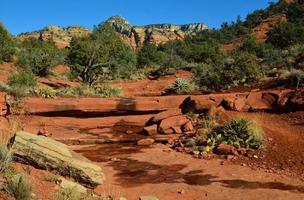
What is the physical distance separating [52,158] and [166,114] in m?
8.67

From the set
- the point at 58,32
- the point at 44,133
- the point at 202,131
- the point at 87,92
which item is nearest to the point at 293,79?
the point at 202,131

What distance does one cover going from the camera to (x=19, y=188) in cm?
591

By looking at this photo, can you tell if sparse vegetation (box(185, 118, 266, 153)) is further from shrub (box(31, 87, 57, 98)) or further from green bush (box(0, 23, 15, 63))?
green bush (box(0, 23, 15, 63))

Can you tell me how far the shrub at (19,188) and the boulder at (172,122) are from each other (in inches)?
352

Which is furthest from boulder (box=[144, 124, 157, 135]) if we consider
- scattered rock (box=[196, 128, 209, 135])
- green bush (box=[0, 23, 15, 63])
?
green bush (box=[0, 23, 15, 63])

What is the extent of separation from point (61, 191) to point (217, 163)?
526 cm

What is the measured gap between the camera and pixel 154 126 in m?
15.1

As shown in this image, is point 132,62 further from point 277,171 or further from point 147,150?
point 277,171

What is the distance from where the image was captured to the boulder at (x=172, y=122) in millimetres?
14849

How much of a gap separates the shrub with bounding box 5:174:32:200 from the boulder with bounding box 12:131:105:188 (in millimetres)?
1266

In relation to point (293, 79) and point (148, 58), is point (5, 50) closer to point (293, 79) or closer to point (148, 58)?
point (148, 58)

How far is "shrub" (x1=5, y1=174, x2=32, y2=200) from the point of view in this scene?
5.88 meters

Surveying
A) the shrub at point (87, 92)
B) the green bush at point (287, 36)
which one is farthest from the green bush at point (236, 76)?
the green bush at point (287, 36)

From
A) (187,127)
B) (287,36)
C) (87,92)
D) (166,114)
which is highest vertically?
(287,36)
